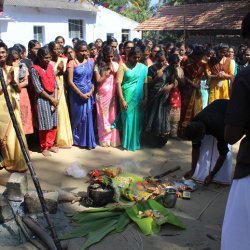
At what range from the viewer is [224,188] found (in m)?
4.66

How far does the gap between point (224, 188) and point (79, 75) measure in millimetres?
2837

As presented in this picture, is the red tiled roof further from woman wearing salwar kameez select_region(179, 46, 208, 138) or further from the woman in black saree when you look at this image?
the woman in black saree

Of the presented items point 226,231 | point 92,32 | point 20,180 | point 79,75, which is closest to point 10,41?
point 92,32

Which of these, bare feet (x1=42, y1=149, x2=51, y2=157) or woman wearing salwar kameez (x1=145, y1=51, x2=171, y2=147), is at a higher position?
woman wearing salwar kameez (x1=145, y1=51, x2=171, y2=147)

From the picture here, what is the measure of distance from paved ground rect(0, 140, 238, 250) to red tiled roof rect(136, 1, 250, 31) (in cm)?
1144

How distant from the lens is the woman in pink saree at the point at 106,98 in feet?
19.8

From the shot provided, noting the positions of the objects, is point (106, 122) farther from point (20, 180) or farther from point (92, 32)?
point (92, 32)

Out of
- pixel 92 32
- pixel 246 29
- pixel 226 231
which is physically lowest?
pixel 226 231

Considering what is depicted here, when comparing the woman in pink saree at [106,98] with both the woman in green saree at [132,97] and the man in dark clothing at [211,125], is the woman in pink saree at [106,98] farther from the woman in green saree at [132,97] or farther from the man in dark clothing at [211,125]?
the man in dark clothing at [211,125]

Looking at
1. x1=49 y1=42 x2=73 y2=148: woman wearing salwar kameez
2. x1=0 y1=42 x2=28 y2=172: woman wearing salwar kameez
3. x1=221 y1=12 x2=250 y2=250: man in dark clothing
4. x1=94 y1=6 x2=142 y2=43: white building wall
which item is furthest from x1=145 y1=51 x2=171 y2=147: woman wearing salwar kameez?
x1=94 y1=6 x2=142 y2=43: white building wall

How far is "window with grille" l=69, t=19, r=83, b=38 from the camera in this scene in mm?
19844

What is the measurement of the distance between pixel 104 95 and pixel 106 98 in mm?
60

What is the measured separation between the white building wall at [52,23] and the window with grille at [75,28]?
22 centimetres

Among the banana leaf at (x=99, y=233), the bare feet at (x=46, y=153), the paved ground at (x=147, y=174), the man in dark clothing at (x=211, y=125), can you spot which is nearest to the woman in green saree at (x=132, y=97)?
the paved ground at (x=147, y=174)
